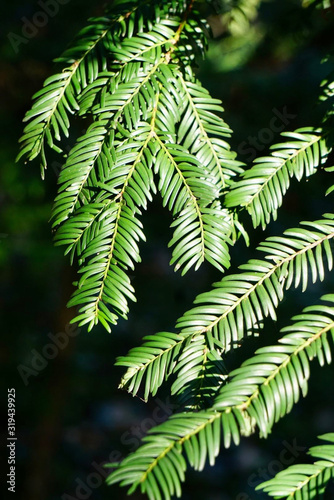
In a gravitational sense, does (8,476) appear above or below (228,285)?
below

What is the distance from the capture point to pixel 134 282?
3.70 metres

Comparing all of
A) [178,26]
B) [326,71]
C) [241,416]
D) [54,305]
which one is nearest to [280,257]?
[241,416]

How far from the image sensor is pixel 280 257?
0.81 metres

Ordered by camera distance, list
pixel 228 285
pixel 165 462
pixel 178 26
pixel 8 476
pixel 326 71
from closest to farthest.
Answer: pixel 165 462
pixel 228 285
pixel 178 26
pixel 326 71
pixel 8 476

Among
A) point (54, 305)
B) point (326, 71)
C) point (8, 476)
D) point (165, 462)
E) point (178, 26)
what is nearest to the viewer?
point (165, 462)

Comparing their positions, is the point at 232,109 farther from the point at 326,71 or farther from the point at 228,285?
the point at 228,285

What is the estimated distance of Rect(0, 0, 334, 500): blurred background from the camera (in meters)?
2.07

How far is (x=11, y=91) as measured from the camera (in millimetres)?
2246

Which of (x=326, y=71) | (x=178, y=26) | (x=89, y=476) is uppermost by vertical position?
(x=326, y=71)

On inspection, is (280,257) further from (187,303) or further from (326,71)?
(187,303)

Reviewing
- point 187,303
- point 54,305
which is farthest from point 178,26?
point 54,305

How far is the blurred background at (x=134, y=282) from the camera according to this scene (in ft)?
6.79

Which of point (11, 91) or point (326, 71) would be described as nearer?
point (326, 71)

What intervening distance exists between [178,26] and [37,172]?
1.36m
